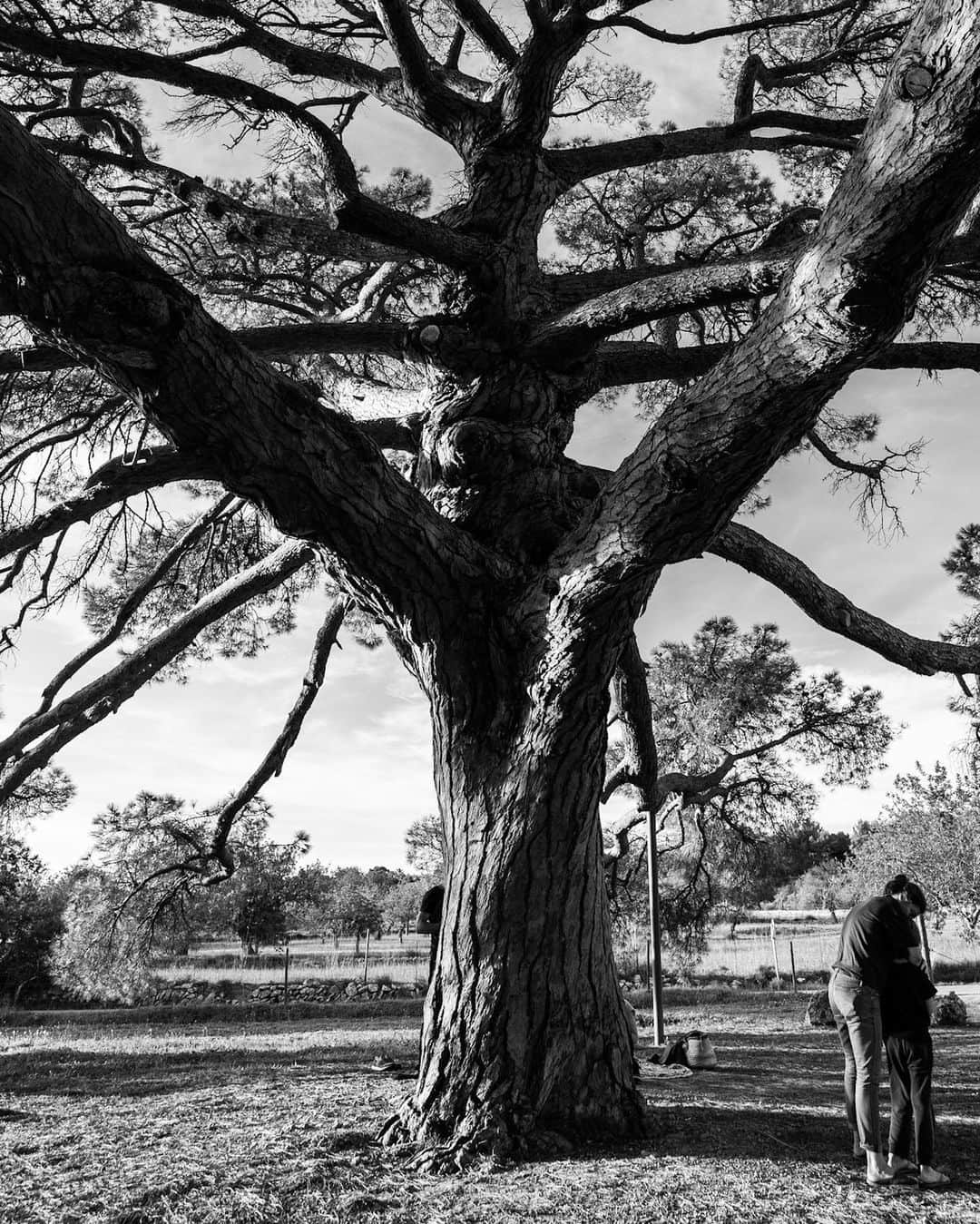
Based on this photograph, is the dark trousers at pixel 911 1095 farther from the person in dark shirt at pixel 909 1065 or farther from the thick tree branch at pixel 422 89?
the thick tree branch at pixel 422 89

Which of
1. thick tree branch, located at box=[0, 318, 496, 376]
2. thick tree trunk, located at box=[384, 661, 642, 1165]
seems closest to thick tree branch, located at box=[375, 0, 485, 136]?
thick tree branch, located at box=[0, 318, 496, 376]

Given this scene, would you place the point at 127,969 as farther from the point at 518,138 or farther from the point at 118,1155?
the point at 518,138

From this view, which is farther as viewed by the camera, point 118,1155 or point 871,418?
point 871,418

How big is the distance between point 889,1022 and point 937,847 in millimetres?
17767

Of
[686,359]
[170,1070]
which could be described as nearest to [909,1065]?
[686,359]

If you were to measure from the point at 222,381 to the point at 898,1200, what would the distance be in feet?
11.8

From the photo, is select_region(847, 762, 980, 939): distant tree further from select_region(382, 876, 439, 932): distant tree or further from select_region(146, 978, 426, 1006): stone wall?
select_region(382, 876, 439, 932): distant tree

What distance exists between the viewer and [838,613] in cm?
496

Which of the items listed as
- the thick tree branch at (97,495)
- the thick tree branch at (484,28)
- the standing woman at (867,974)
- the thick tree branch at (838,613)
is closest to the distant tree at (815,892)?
the thick tree branch at (838,613)

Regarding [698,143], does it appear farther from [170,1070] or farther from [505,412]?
[170,1070]

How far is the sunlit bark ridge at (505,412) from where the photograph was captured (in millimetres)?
2623

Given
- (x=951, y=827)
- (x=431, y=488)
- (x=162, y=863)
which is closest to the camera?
(x=431, y=488)

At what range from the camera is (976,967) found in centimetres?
1950

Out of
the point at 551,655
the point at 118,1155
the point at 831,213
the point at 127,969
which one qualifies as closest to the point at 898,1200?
the point at 551,655
